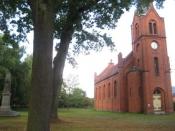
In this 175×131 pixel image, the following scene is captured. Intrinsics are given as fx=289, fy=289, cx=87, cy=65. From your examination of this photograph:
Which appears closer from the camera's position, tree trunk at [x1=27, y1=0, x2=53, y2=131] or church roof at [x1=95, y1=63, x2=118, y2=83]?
tree trunk at [x1=27, y1=0, x2=53, y2=131]

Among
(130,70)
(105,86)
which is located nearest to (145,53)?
(130,70)

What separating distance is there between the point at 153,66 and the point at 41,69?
36.8 metres

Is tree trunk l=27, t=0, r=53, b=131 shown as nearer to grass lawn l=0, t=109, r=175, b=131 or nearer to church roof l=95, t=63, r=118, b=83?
grass lawn l=0, t=109, r=175, b=131

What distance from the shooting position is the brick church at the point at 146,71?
1681 inches

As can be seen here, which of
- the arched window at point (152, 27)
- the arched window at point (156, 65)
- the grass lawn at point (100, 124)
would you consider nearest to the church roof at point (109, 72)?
the arched window at point (156, 65)

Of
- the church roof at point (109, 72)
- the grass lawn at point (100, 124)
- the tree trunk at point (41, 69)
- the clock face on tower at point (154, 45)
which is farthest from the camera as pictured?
the church roof at point (109, 72)

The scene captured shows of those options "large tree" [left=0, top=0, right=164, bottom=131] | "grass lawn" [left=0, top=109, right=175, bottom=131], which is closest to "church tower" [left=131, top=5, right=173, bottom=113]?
"grass lawn" [left=0, top=109, right=175, bottom=131]

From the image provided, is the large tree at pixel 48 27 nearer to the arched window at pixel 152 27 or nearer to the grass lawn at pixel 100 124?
the grass lawn at pixel 100 124

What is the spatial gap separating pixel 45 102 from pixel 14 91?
44.0 metres

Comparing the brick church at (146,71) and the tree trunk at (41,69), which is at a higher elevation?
the brick church at (146,71)

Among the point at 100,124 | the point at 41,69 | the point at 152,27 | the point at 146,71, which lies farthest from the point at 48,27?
the point at 152,27

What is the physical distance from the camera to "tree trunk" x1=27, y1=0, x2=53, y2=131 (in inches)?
315

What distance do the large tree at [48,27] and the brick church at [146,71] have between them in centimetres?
2211

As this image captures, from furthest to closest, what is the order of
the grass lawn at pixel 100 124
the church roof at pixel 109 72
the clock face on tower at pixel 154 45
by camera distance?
the church roof at pixel 109 72 < the clock face on tower at pixel 154 45 < the grass lawn at pixel 100 124
